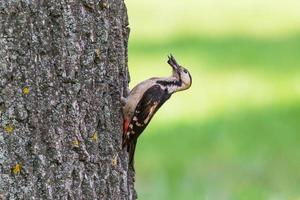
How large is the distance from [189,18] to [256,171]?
8.69 meters

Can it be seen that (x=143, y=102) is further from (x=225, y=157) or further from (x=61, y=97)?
(x=225, y=157)

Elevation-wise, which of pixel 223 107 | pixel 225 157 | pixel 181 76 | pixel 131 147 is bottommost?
pixel 131 147

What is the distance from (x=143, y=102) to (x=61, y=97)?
806 mm

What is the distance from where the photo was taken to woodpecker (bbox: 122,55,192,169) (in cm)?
581

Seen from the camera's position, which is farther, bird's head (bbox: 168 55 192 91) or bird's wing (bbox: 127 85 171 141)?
bird's head (bbox: 168 55 192 91)

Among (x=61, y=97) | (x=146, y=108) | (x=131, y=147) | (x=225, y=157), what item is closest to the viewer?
(x=61, y=97)

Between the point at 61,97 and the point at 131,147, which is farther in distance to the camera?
the point at 131,147

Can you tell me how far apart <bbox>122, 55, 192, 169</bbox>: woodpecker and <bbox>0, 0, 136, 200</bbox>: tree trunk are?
0.34ft

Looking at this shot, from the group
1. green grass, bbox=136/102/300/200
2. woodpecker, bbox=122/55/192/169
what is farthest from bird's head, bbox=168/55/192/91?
green grass, bbox=136/102/300/200

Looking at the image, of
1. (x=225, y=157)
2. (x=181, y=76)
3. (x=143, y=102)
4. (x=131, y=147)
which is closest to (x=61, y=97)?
(x=131, y=147)

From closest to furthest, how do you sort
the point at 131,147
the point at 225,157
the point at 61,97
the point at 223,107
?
the point at 61,97
the point at 131,147
the point at 225,157
the point at 223,107

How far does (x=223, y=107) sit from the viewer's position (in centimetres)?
1270

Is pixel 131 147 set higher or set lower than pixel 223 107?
lower

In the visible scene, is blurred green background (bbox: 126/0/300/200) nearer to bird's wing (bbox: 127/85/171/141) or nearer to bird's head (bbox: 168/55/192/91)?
bird's head (bbox: 168/55/192/91)
